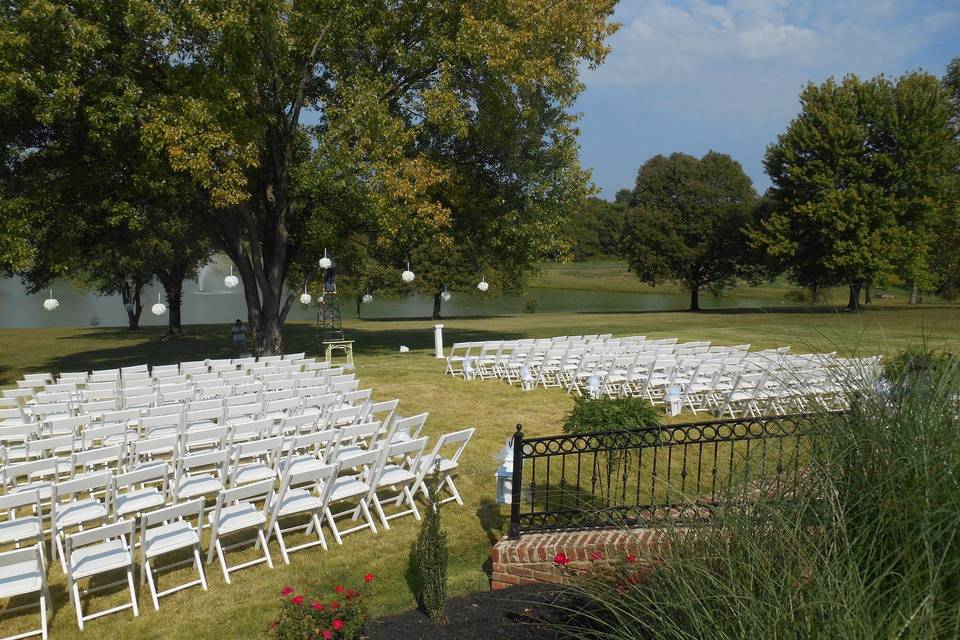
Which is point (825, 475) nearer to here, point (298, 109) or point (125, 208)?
point (125, 208)

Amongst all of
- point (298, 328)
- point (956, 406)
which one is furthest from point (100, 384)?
point (298, 328)

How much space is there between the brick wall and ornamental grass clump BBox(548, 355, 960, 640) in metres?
1.17

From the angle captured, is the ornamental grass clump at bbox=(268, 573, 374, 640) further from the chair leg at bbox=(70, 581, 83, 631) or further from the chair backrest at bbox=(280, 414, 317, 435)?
the chair backrest at bbox=(280, 414, 317, 435)

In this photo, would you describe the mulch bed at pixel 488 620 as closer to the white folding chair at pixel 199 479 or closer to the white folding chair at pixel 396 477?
the white folding chair at pixel 396 477

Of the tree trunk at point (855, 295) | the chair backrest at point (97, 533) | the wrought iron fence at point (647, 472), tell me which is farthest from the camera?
the tree trunk at point (855, 295)

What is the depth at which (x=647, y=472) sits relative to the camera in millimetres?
6336

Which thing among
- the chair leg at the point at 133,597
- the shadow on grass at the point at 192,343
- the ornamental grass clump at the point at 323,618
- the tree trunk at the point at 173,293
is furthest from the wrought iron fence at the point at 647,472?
the tree trunk at the point at 173,293

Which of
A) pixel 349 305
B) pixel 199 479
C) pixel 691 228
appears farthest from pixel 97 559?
pixel 349 305

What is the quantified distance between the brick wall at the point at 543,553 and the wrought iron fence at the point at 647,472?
0.15 meters

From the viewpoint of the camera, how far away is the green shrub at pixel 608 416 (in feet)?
21.8

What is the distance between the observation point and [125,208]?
1517 cm

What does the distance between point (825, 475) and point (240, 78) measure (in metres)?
15.3

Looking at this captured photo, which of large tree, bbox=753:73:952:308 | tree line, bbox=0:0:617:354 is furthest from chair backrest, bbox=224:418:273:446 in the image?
large tree, bbox=753:73:952:308

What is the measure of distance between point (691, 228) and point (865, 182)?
11.7m
